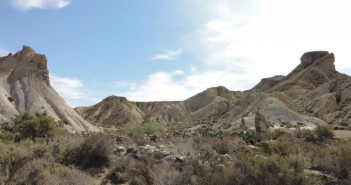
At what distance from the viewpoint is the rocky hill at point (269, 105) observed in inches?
2650

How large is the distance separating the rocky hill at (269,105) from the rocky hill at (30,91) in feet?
74.9

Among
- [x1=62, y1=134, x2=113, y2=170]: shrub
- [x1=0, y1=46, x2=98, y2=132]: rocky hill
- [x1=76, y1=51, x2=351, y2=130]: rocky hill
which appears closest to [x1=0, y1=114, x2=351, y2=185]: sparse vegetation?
[x1=62, y1=134, x2=113, y2=170]: shrub

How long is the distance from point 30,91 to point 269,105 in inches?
1658

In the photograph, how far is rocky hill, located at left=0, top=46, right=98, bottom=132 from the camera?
4928 cm

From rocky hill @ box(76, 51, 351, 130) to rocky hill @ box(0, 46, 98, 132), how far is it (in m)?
22.8

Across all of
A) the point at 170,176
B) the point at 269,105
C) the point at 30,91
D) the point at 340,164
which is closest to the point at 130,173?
the point at 170,176

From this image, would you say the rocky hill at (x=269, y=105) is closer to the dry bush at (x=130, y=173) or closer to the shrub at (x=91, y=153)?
the shrub at (x=91, y=153)

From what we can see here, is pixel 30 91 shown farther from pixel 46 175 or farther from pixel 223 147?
pixel 46 175

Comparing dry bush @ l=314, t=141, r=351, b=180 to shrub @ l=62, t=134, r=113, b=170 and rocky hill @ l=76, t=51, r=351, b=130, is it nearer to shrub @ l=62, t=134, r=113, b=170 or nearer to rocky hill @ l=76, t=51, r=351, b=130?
shrub @ l=62, t=134, r=113, b=170

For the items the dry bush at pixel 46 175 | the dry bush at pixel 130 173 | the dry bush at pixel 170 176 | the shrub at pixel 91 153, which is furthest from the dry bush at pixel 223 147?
the dry bush at pixel 46 175

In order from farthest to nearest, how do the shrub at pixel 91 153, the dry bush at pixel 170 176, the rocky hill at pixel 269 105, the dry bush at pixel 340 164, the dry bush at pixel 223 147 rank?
the rocky hill at pixel 269 105, the dry bush at pixel 223 147, the shrub at pixel 91 153, the dry bush at pixel 340 164, the dry bush at pixel 170 176

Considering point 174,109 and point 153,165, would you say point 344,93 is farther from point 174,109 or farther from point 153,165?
point 153,165

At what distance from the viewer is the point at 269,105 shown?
7369cm

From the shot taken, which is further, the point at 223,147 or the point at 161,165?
the point at 223,147
